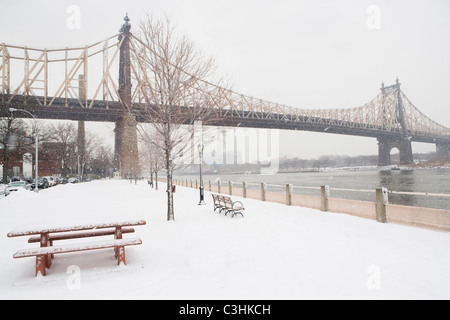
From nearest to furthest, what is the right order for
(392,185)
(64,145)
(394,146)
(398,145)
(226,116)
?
(226,116) < (392,185) < (64,145) < (398,145) < (394,146)

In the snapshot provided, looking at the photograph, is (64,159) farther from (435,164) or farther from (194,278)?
(435,164)

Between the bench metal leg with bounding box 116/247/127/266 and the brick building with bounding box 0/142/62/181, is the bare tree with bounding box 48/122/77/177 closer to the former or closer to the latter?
the brick building with bounding box 0/142/62/181

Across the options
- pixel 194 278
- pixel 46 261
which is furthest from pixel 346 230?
pixel 46 261

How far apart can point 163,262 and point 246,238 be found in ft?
6.98

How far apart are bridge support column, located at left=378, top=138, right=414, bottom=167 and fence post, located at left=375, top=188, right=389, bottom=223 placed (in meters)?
83.0

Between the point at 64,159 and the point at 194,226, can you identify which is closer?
the point at 194,226

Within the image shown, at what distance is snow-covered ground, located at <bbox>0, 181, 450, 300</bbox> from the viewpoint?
375 centimetres

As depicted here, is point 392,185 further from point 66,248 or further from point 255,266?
point 66,248

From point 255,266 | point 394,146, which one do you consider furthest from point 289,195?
point 394,146

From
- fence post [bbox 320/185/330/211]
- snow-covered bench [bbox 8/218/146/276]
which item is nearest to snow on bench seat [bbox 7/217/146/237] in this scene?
snow-covered bench [bbox 8/218/146/276]

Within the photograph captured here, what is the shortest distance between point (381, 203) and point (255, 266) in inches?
186

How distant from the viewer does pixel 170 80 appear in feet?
28.8

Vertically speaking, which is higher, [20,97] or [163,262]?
[20,97]

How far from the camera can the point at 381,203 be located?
25.2 ft
